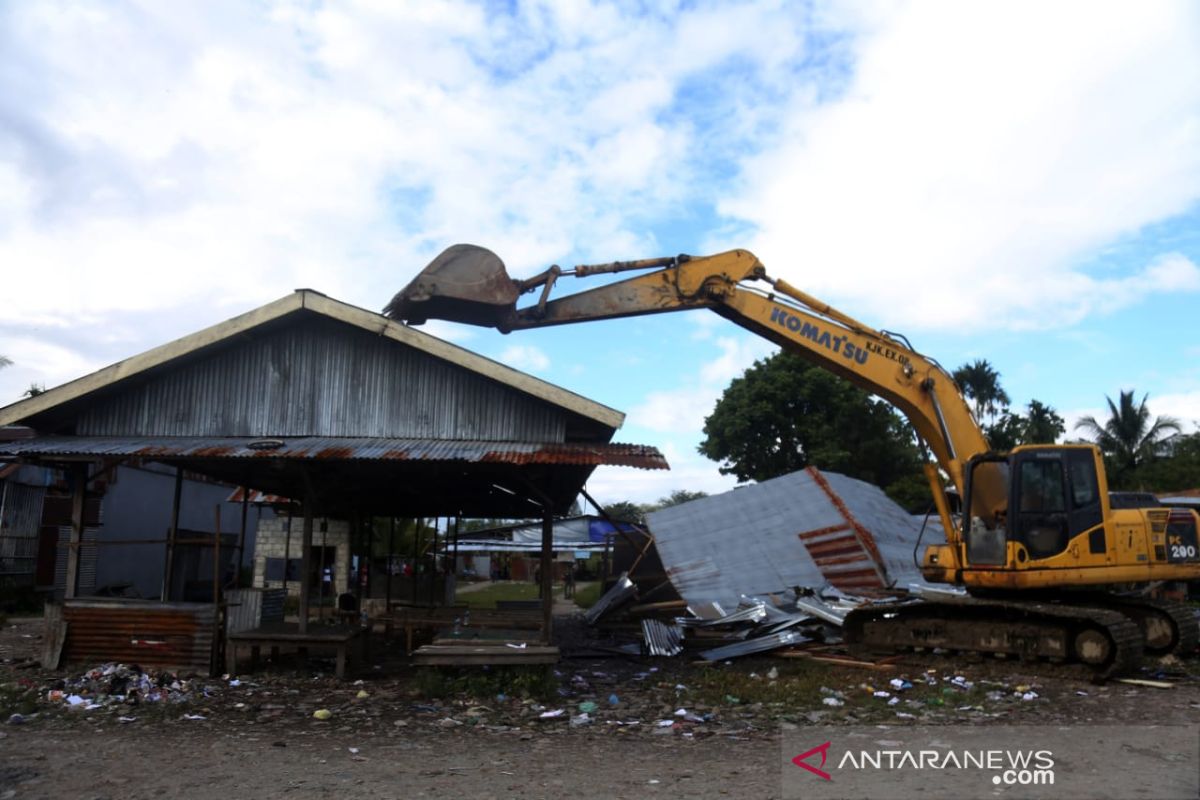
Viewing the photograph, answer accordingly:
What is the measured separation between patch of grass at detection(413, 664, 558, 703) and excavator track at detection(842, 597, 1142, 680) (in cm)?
508

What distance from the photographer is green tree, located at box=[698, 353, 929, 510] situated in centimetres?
4106

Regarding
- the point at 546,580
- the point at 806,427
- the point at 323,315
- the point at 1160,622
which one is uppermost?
the point at 806,427

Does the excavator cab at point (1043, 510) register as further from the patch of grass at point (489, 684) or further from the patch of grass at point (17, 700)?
the patch of grass at point (17, 700)

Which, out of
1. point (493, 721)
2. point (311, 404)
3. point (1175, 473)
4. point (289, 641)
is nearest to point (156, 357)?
point (311, 404)

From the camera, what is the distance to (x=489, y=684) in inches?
377

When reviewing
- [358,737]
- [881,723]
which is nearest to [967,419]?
[881,723]

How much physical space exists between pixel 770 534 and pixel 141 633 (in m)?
12.1

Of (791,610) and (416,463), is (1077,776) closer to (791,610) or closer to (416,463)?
(416,463)

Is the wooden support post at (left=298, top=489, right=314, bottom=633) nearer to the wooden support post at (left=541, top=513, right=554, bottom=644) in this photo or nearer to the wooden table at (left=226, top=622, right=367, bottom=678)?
the wooden table at (left=226, top=622, right=367, bottom=678)

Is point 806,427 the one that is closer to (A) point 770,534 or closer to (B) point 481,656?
(A) point 770,534

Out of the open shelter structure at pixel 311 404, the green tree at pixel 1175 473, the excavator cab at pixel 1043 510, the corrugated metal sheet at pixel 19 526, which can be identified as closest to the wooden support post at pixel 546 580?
the open shelter structure at pixel 311 404

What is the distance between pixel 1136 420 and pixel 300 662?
147 ft

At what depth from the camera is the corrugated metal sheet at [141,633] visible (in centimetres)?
1097

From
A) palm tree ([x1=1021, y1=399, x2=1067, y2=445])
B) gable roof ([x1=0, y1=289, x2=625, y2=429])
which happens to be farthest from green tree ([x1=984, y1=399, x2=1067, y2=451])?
gable roof ([x1=0, y1=289, x2=625, y2=429])
